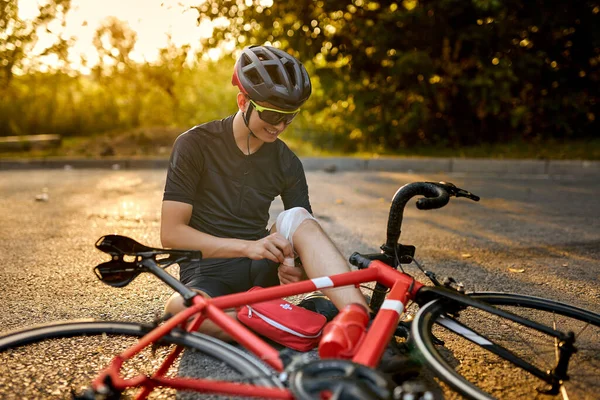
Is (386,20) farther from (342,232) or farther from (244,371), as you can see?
(244,371)

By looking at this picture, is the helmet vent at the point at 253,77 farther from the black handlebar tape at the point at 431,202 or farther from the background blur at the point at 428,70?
the background blur at the point at 428,70

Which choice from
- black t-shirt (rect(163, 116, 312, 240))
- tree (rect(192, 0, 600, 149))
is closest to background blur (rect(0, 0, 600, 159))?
tree (rect(192, 0, 600, 149))

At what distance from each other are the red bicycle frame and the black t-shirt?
0.96 meters

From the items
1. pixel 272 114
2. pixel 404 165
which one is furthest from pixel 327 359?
pixel 404 165

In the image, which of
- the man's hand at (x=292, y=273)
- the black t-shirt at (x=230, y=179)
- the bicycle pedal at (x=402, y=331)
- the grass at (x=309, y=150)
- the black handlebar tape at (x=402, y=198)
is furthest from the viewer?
the grass at (x=309, y=150)

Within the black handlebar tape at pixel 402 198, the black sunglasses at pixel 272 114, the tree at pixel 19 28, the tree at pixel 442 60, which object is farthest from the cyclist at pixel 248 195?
the tree at pixel 19 28

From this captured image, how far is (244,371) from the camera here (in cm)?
184

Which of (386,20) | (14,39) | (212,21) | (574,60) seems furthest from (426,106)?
(14,39)

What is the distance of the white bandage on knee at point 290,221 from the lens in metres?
2.86

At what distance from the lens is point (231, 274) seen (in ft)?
A: 10.3

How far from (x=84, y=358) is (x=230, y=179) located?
1.10 m

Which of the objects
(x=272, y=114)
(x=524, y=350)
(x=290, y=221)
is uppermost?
(x=272, y=114)

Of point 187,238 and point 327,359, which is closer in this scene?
point 327,359

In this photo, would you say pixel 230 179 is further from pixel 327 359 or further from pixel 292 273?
pixel 327 359
